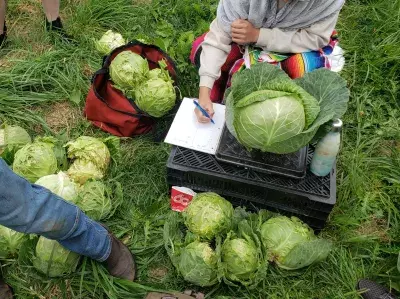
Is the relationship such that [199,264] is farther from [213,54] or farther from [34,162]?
[213,54]

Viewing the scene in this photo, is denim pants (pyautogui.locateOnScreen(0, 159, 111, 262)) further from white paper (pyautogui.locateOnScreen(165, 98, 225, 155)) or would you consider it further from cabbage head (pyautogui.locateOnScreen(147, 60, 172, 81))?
cabbage head (pyautogui.locateOnScreen(147, 60, 172, 81))

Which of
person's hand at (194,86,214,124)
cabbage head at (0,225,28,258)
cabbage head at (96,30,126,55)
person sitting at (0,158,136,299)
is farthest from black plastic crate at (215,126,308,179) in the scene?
cabbage head at (96,30,126,55)

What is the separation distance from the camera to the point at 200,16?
14.7 feet

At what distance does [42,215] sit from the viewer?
2070 mm

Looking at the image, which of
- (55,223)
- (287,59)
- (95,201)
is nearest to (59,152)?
(95,201)

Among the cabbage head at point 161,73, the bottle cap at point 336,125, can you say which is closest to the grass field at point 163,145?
the cabbage head at point 161,73

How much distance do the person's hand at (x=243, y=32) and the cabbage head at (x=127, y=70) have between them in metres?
0.92

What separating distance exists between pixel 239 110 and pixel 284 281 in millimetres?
1212

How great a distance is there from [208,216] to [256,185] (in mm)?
383

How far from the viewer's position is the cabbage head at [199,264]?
253 centimetres

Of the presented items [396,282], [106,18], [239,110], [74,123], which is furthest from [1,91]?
[396,282]

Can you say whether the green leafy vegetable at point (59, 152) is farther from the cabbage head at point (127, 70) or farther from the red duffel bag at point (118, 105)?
the cabbage head at point (127, 70)

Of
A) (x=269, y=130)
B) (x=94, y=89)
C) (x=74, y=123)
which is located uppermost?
(x=269, y=130)

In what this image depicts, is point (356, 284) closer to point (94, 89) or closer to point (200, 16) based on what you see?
point (94, 89)
